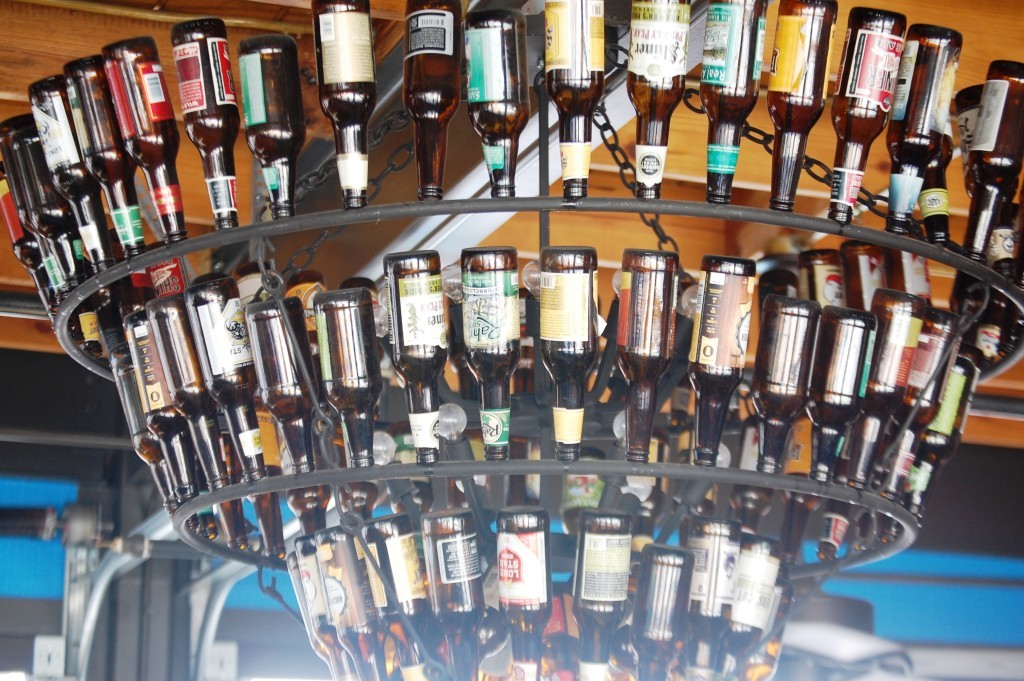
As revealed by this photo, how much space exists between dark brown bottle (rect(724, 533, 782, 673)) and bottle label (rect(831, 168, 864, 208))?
384 mm

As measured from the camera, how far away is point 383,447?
1.24 m

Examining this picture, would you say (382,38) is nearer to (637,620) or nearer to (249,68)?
(249,68)

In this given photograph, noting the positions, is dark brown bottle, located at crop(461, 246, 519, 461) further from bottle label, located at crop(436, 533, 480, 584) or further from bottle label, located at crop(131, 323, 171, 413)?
bottle label, located at crop(131, 323, 171, 413)

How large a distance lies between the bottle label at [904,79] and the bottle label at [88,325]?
906 millimetres

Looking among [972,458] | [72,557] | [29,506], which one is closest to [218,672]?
[72,557]

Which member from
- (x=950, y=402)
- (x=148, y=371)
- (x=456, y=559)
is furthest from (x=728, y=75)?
(x=148, y=371)

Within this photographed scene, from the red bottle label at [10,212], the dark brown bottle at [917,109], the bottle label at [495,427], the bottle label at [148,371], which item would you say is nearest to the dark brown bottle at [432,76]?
the bottle label at [495,427]

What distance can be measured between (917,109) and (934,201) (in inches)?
4.5

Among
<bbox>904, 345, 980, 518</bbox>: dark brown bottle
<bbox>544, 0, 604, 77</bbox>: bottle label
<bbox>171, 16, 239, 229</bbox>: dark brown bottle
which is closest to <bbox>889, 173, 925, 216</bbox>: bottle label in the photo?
<bbox>904, 345, 980, 518</bbox>: dark brown bottle

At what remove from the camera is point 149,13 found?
1.46m

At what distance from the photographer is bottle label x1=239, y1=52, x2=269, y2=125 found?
1.01 m

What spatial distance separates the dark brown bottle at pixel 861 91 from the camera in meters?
0.98

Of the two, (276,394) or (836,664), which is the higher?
(276,394)

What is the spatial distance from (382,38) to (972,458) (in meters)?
1.95
